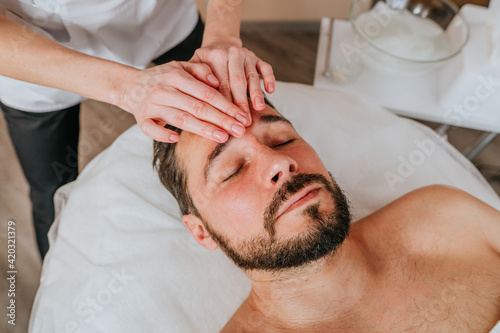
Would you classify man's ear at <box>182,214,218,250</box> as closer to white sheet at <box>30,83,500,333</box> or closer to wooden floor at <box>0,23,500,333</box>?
white sheet at <box>30,83,500,333</box>

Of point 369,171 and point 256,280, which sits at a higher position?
point 369,171

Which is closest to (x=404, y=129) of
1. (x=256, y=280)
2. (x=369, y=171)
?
(x=369, y=171)

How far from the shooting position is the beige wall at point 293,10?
246cm

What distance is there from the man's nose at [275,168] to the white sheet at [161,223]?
1.65ft

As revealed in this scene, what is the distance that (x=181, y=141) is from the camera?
102cm

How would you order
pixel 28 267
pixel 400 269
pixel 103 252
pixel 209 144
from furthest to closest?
pixel 28 267, pixel 103 252, pixel 400 269, pixel 209 144

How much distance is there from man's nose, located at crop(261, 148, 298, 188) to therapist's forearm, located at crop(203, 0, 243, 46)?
39cm

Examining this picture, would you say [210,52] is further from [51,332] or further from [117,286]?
[51,332]

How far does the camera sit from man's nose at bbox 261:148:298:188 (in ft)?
2.77

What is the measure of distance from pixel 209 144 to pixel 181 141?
122 millimetres

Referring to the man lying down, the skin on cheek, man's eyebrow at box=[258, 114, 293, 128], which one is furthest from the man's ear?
man's eyebrow at box=[258, 114, 293, 128]

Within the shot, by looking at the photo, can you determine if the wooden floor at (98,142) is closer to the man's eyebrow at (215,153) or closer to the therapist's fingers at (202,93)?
the man's eyebrow at (215,153)

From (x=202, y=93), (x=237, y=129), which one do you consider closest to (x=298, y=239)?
(x=237, y=129)

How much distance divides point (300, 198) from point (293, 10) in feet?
6.66
